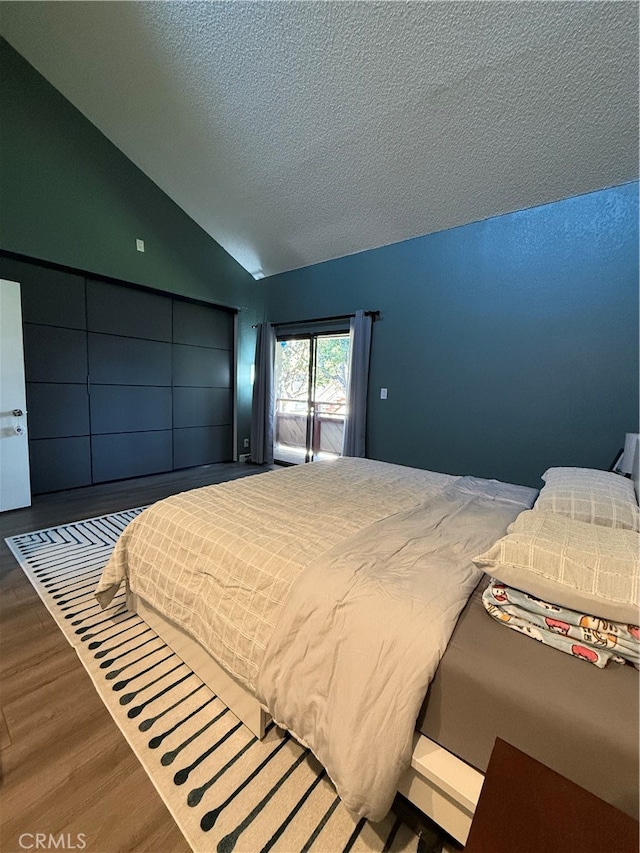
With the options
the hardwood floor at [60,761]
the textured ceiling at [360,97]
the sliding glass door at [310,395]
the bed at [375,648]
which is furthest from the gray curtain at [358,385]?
the hardwood floor at [60,761]

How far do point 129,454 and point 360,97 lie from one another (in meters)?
4.12

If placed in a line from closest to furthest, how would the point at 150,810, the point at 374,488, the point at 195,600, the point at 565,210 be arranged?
the point at 150,810
the point at 195,600
the point at 374,488
the point at 565,210

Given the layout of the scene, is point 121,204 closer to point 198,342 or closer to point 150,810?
point 198,342

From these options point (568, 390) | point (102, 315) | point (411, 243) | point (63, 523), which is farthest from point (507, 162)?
point (63, 523)

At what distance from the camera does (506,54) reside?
186cm

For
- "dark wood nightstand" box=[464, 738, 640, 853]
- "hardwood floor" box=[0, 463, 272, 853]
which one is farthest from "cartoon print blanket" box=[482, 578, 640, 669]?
"hardwood floor" box=[0, 463, 272, 853]

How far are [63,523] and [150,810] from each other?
8.39ft

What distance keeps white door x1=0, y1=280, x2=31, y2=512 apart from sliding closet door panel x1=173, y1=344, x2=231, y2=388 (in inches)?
64.7

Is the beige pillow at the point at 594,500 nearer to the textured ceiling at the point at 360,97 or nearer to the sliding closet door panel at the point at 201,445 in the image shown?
the textured ceiling at the point at 360,97

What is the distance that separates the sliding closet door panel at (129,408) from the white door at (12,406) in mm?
719

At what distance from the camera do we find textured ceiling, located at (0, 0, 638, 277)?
1.84 metres

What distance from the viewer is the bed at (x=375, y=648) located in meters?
0.73

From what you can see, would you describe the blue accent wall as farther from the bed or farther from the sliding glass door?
the bed

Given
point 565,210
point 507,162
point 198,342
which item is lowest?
point 198,342
